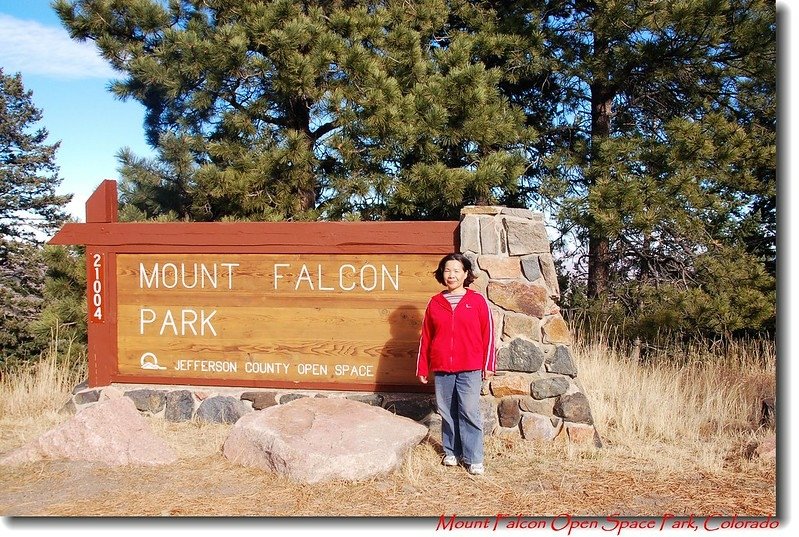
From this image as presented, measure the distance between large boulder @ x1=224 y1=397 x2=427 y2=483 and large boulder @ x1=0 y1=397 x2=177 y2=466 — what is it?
624 mm

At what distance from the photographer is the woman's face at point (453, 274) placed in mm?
5441

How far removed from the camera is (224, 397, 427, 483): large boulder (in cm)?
507

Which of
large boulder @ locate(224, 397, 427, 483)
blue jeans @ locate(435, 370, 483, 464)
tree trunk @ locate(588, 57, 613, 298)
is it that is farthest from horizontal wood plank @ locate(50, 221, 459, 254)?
tree trunk @ locate(588, 57, 613, 298)

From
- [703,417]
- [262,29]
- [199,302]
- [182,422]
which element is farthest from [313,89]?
[703,417]

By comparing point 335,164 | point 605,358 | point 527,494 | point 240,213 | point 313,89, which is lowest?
point 527,494

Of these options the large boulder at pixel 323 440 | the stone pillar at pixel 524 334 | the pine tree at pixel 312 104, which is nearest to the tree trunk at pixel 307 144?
the pine tree at pixel 312 104

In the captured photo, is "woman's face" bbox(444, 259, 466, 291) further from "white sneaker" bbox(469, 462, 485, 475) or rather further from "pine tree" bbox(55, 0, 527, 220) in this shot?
"pine tree" bbox(55, 0, 527, 220)

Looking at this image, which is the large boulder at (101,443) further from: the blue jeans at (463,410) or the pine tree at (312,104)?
the pine tree at (312,104)

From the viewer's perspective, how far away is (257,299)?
676 cm

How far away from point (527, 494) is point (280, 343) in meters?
2.83

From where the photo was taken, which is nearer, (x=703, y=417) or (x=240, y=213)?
(x=703, y=417)

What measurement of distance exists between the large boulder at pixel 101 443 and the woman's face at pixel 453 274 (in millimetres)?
2603

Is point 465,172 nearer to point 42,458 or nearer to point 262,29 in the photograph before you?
point 262,29

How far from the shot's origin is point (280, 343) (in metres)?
6.68
